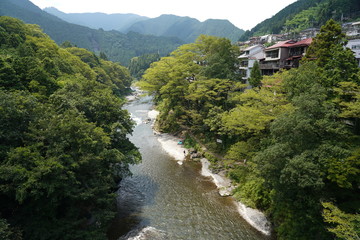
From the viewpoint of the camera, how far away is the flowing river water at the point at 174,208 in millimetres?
16812

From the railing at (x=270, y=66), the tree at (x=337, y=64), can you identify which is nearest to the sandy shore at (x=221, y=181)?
the tree at (x=337, y=64)

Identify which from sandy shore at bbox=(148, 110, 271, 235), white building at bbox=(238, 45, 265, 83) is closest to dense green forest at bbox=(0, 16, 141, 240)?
sandy shore at bbox=(148, 110, 271, 235)

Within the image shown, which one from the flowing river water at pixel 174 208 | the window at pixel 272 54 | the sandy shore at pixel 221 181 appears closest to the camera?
the flowing river water at pixel 174 208

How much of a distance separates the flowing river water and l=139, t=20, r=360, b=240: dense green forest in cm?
259

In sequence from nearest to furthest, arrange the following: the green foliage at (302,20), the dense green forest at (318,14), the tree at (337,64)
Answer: the tree at (337,64) → the dense green forest at (318,14) → the green foliage at (302,20)

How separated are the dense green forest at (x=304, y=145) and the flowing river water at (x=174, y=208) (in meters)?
2.59

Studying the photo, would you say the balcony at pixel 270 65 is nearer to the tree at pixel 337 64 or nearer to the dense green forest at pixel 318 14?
the tree at pixel 337 64

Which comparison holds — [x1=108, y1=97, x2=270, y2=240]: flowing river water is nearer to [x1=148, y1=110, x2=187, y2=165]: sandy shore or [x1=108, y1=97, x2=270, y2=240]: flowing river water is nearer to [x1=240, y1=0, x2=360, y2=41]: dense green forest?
[x1=148, y1=110, x2=187, y2=165]: sandy shore

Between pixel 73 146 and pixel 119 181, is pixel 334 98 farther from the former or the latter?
pixel 119 181

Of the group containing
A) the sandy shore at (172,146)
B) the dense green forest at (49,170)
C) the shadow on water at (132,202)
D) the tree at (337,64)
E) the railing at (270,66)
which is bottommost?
the sandy shore at (172,146)

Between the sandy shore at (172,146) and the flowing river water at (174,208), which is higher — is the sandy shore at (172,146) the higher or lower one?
the lower one

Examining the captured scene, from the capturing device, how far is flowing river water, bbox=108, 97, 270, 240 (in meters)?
16.8

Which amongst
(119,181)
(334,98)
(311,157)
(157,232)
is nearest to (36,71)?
(119,181)

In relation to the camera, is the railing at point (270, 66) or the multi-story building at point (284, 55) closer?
the multi-story building at point (284, 55)
